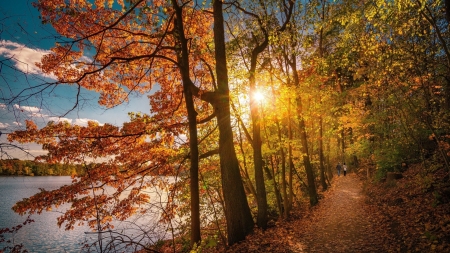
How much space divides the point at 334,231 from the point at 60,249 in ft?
71.7

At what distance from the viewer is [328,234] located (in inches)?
356

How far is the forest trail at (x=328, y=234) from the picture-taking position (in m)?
7.50

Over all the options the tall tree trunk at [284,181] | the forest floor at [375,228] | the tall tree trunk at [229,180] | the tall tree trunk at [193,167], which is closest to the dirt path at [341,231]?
the forest floor at [375,228]

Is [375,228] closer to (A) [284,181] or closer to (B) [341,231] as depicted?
(B) [341,231]

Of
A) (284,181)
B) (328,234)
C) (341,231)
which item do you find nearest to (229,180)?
(328,234)

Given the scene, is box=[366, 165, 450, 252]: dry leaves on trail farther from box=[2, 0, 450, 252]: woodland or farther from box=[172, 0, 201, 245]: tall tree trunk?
box=[172, 0, 201, 245]: tall tree trunk

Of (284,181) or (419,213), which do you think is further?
(284,181)

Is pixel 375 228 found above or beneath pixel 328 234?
above

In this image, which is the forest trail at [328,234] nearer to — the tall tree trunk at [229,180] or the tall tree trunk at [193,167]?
the tall tree trunk at [229,180]

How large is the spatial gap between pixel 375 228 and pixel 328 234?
1.58 metres

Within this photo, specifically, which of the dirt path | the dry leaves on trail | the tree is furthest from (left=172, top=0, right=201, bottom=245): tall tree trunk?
the dry leaves on trail

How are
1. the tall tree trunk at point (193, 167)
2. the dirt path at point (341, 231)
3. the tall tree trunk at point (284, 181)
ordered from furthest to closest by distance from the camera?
the tall tree trunk at point (284, 181) < the tall tree trunk at point (193, 167) < the dirt path at point (341, 231)

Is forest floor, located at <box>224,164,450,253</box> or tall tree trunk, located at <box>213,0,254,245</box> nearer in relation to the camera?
forest floor, located at <box>224,164,450,253</box>

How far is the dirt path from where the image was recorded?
7.42 m
